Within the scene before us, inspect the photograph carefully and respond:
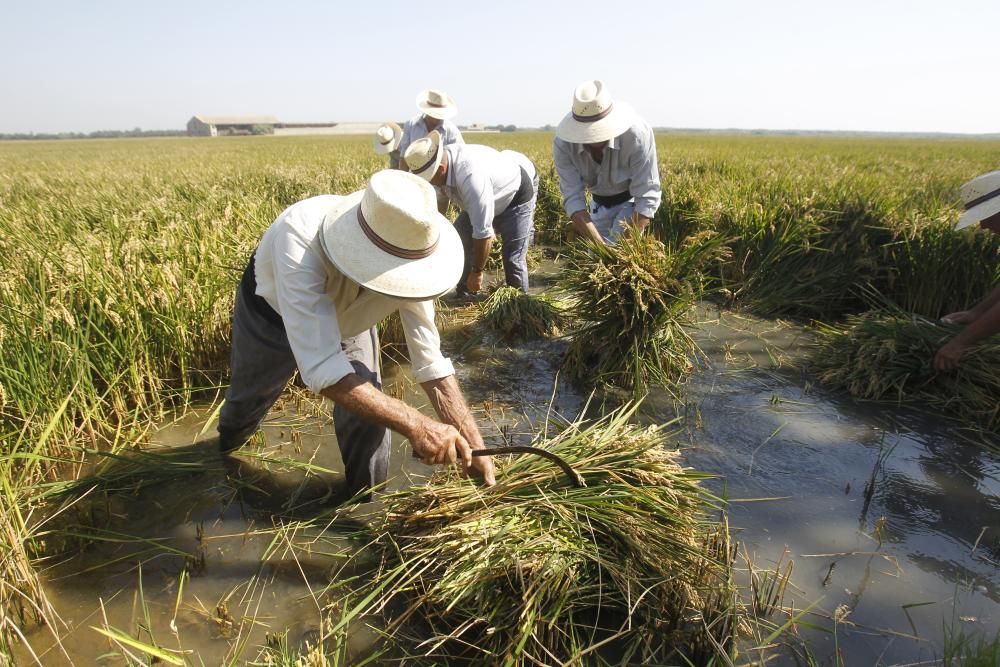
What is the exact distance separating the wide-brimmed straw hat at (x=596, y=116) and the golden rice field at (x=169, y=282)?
112 centimetres

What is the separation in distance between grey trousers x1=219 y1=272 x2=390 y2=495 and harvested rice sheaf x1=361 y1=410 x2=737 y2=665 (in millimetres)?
439

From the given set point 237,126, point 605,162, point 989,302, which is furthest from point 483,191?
point 237,126

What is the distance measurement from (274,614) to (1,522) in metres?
0.94

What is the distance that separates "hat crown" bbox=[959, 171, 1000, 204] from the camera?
3.08m

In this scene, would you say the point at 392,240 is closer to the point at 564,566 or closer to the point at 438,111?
the point at 564,566

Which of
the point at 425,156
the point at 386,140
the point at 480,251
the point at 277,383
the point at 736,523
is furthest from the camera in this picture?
the point at 386,140

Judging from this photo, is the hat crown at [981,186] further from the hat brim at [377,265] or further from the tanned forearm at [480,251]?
the hat brim at [377,265]

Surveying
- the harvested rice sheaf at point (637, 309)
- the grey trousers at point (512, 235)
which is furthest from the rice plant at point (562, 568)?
the grey trousers at point (512, 235)

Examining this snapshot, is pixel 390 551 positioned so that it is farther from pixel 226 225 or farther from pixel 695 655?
pixel 226 225

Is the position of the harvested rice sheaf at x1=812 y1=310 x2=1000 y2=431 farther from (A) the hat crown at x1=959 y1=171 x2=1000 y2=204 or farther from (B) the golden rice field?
(A) the hat crown at x1=959 y1=171 x2=1000 y2=204

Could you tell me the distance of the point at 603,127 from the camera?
404 cm

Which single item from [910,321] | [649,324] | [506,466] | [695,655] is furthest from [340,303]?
[910,321]

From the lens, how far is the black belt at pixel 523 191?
500 centimetres

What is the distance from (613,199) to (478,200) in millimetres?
1311
